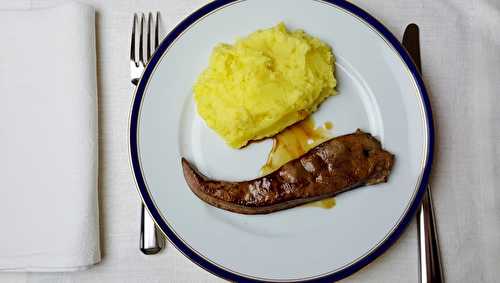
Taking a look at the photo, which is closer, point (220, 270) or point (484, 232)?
point (220, 270)

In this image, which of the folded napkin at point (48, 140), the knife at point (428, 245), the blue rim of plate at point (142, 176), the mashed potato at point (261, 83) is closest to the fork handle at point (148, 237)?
the blue rim of plate at point (142, 176)

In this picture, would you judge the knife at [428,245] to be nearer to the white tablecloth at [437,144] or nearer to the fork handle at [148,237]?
the white tablecloth at [437,144]

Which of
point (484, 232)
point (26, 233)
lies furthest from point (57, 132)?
point (484, 232)

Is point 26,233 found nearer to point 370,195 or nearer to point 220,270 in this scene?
point 220,270

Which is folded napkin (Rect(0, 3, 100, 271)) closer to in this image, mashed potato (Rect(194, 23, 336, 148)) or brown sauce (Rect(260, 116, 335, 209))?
mashed potato (Rect(194, 23, 336, 148))

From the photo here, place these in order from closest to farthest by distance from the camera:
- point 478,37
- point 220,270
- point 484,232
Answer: point 220,270, point 484,232, point 478,37

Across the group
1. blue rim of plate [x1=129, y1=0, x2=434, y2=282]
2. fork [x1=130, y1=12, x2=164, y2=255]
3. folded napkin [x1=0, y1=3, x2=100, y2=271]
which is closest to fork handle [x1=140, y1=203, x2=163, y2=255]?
fork [x1=130, y1=12, x2=164, y2=255]

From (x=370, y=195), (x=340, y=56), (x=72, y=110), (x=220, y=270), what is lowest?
(x=220, y=270)
